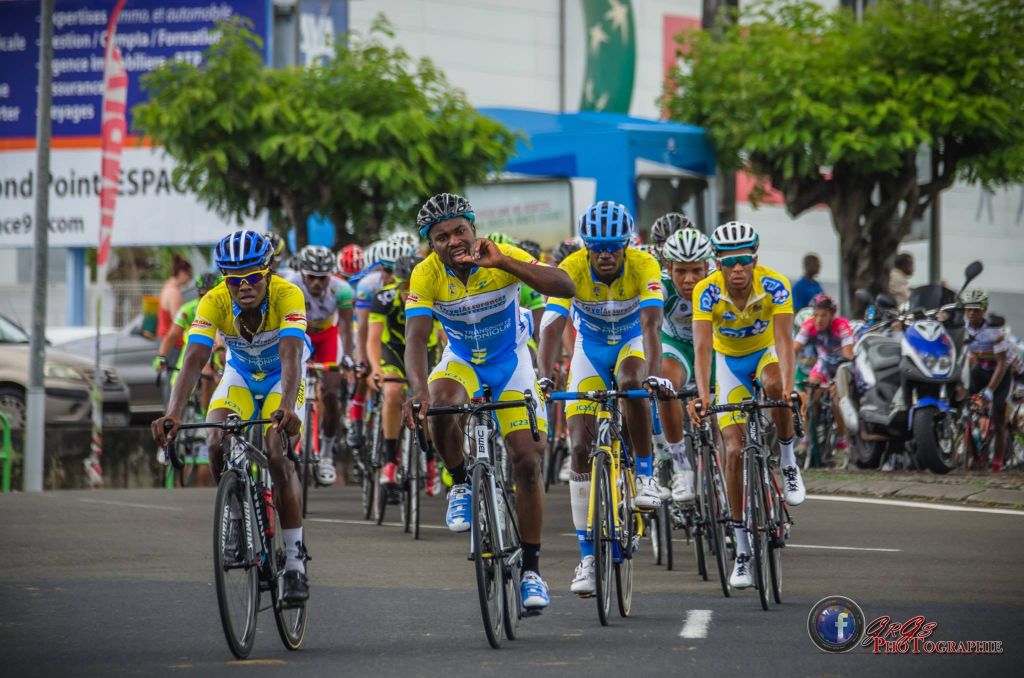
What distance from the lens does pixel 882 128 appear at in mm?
27312

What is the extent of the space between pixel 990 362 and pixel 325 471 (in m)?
8.14

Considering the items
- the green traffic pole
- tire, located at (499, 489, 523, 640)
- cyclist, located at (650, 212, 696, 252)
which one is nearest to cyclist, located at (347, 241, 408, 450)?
cyclist, located at (650, 212, 696, 252)

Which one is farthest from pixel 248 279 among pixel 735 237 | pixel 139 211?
pixel 139 211

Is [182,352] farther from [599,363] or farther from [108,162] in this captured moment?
[599,363]

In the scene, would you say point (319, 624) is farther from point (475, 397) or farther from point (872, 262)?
point (872, 262)

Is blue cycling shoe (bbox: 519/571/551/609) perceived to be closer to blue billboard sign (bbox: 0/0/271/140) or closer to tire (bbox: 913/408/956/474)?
tire (bbox: 913/408/956/474)

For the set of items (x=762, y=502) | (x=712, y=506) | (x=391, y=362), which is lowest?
(x=712, y=506)

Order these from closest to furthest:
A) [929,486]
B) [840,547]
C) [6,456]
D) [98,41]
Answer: [840,547], [929,486], [6,456], [98,41]

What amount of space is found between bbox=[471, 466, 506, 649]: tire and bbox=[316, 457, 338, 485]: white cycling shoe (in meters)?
7.51

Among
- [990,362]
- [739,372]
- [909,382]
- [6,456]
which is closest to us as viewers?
[739,372]

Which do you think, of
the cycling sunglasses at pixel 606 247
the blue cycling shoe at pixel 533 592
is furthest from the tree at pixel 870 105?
the blue cycling shoe at pixel 533 592

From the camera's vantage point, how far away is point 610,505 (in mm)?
9703

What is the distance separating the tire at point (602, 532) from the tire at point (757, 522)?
894mm

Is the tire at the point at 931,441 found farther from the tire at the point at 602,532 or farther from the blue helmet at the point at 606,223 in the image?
the tire at the point at 602,532
